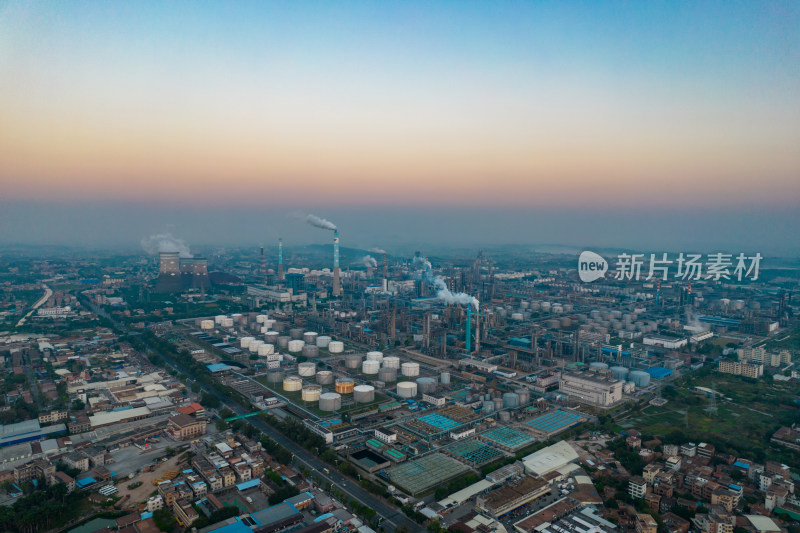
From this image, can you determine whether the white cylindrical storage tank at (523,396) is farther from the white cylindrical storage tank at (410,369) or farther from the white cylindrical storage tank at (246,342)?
the white cylindrical storage tank at (246,342)

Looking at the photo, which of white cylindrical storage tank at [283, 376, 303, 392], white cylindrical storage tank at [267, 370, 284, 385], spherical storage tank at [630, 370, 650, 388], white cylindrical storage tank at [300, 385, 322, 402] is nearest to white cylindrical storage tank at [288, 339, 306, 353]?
white cylindrical storage tank at [267, 370, 284, 385]

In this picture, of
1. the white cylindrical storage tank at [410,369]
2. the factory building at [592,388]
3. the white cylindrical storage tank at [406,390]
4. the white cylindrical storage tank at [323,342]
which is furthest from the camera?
the white cylindrical storage tank at [323,342]

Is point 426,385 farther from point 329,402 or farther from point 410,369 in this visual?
point 329,402

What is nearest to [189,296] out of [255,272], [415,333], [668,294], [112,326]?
[112,326]

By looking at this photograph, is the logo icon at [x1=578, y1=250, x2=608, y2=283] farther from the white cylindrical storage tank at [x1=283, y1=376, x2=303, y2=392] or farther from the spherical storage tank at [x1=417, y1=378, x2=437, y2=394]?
the white cylindrical storage tank at [x1=283, y1=376, x2=303, y2=392]

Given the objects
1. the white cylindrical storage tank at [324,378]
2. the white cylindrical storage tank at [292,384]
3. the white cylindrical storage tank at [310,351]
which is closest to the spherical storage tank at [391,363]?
the white cylindrical storage tank at [324,378]

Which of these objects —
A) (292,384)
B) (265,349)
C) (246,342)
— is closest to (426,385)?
(292,384)
